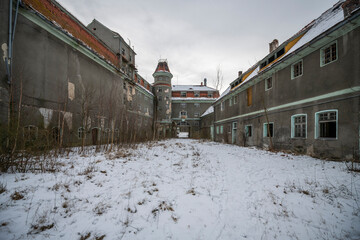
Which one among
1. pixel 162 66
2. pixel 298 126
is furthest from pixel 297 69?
pixel 162 66

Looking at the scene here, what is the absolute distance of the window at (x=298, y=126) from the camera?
8993mm

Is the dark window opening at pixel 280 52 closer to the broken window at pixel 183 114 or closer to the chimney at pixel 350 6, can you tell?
the chimney at pixel 350 6

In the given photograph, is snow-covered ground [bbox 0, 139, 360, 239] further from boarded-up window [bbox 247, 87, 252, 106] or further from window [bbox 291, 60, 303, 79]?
boarded-up window [bbox 247, 87, 252, 106]

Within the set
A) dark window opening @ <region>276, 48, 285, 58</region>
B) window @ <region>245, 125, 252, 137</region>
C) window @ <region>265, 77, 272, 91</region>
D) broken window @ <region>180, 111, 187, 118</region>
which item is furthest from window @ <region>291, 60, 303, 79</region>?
broken window @ <region>180, 111, 187, 118</region>

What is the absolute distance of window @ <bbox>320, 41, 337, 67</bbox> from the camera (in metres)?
7.54

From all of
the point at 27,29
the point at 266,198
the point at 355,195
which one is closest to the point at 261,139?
the point at 355,195

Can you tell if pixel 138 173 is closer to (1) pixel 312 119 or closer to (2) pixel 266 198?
(2) pixel 266 198

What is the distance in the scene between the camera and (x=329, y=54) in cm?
779

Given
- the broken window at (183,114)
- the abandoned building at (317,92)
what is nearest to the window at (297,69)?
the abandoned building at (317,92)

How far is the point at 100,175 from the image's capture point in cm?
492

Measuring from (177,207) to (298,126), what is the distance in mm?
9848

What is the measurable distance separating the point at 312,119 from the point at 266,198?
743 centimetres

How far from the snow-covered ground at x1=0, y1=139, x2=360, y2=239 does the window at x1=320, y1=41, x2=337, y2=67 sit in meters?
6.02

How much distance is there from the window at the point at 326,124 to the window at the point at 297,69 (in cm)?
290
